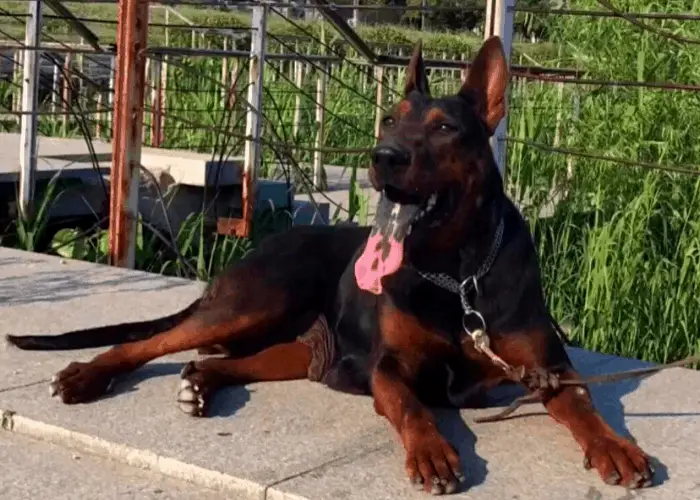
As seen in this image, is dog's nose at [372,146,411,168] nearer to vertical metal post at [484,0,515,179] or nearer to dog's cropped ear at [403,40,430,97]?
dog's cropped ear at [403,40,430,97]

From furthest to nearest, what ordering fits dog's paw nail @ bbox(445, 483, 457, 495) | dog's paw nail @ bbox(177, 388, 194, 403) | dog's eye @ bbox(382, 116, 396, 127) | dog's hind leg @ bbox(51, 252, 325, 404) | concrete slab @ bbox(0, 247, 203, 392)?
1. concrete slab @ bbox(0, 247, 203, 392)
2. dog's hind leg @ bbox(51, 252, 325, 404)
3. dog's paw nail @ bbox(177, 388, 194, 403)
4. dog's eye @ bbox(382, 116, 396, 127)
5. dog's paw nail @ bbox(445, 483, 457, 495)

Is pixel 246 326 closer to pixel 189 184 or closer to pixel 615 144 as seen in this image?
pixel 615 144

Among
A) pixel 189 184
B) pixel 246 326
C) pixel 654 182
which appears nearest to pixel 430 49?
pixel 189 184

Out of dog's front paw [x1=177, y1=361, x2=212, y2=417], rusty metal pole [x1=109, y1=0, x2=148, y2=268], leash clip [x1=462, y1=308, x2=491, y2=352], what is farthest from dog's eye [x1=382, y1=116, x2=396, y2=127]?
rusty metal pole [x1=109, y1=0, x2=148, y2=268]

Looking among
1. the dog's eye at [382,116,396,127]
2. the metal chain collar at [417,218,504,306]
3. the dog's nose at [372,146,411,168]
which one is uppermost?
the dog's eye at [382,116,396,127]

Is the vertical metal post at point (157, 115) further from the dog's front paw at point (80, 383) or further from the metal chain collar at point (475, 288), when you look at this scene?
the metal chain collar at point (475, 288)

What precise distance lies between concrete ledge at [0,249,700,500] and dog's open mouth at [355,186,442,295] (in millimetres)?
493

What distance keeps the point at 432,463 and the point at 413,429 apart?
16cm

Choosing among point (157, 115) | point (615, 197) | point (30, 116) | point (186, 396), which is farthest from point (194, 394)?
point (157, 115)

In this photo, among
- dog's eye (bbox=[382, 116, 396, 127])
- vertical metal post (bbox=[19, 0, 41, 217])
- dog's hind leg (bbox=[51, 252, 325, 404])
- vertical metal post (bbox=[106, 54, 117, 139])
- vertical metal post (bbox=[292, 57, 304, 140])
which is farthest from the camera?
vertical metal post (bbox=[292, 57, 304, 140])

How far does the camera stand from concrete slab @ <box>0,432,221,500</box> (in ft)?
11.4

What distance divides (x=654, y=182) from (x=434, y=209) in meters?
2.76

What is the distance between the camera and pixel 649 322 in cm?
564

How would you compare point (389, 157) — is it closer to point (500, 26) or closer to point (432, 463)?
point (432, 463)
